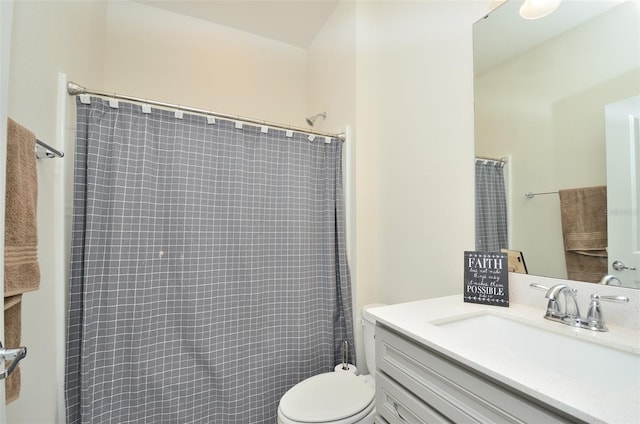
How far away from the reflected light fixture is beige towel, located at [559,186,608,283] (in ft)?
2.16

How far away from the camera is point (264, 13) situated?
202cm

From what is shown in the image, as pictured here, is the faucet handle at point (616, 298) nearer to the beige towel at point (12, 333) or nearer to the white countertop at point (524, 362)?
the white countertop at point (524, 362)

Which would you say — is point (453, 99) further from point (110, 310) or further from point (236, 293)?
point (110, 310)

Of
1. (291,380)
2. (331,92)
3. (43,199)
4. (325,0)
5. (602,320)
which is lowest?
(291,380)

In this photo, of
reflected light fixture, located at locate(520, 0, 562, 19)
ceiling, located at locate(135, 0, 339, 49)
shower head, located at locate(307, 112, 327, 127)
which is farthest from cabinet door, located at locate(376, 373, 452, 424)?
ceiling, located at locate(135, 0, 339, 49)

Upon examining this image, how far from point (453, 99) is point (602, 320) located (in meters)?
0.99

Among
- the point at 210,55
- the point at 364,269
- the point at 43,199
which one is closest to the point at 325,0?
the point at 210,55

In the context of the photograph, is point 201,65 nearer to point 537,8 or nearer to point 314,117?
point 314,117

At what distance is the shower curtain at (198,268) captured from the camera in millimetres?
1225

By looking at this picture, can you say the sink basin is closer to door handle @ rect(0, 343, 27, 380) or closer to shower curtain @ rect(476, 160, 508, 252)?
shower curtain @ rect(476, 160, 508, 252)

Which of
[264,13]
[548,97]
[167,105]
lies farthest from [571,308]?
[264,13]

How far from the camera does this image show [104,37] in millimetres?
1804

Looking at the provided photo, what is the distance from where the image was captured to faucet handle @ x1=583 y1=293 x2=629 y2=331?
2.41ft

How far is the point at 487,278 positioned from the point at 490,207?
0.99 ft
